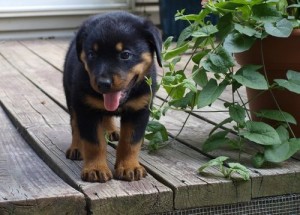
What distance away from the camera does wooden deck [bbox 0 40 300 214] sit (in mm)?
2410

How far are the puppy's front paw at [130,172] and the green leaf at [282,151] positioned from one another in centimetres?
48

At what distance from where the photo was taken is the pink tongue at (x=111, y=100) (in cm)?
257

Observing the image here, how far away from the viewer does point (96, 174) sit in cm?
260

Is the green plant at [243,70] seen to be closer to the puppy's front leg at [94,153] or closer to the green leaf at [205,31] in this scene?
the green leaf at [205,31]

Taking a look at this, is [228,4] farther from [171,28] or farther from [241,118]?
[171,28]

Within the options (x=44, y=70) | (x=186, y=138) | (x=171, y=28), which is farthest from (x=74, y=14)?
(x=186, y=138)

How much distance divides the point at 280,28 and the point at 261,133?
40 cm

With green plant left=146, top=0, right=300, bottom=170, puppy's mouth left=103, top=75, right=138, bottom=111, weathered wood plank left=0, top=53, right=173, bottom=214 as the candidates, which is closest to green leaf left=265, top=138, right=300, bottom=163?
green plant left=146, top=0, right=300, bottom=170

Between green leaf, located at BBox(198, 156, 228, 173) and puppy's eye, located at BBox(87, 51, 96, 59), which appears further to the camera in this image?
green leaf, located at BBox(198, 156, 228, 173)

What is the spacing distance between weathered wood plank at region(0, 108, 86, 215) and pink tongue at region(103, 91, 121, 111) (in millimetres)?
307

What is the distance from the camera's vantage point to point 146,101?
273 cm

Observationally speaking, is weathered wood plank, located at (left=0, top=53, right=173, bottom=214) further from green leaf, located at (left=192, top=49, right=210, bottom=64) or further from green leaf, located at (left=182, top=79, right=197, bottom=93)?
green leaf, located at (left=192, top=49, right=210, bottom=64)

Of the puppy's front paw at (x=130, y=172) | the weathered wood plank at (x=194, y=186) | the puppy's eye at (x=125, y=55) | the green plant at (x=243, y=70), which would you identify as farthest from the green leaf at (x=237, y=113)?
the puppy's eye at (x=125, y=55)

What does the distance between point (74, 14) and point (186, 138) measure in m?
3.68
